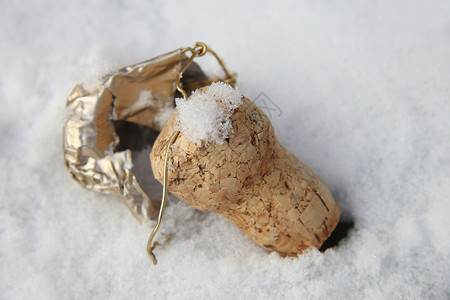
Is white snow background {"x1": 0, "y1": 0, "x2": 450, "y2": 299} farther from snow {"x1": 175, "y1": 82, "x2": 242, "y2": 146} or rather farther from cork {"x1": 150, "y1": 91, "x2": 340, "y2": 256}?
snow {"x1": 175, "y1": 82, "x2": 242, "y2": 146}

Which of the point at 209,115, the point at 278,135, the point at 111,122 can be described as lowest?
the point at 111,122

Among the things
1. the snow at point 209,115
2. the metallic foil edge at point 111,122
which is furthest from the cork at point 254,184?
the metallic foil edge at point 111,122

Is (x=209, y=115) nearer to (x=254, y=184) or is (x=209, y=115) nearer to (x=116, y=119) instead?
(x=254, y=184)

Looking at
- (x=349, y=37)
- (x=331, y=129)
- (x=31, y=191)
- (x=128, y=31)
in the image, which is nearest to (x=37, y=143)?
(x=31, y=191)

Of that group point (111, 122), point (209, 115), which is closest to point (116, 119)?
point (111, 122)

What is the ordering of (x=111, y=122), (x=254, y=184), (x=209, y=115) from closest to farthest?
(x=209, y=115), (x=254, y=184), (x=111, y=122)

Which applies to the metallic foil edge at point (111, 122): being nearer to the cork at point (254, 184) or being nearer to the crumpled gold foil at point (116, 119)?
the crumpled gold foil at point (116, 119)

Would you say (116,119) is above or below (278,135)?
below
